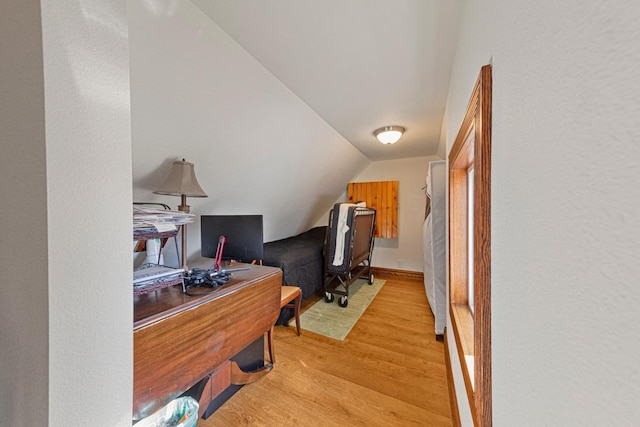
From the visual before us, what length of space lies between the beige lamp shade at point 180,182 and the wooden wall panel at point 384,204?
3038mm

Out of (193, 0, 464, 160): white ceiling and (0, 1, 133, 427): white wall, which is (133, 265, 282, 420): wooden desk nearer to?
(0, 1, 133, 427): white wall

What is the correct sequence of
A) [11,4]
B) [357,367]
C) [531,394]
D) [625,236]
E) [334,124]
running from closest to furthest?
[625,236]
[531,394]
[11,4]
[357,367]
[334,124]

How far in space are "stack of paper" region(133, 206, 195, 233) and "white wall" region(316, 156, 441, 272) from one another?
3.65 meters

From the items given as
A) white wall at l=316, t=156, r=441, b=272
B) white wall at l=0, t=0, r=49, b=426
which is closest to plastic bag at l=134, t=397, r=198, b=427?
white wall at l=0, t=0, r=49, b=426

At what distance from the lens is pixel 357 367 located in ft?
5.52

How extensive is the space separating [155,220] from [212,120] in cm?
102

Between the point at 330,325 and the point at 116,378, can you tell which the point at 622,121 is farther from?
the point at 330,325

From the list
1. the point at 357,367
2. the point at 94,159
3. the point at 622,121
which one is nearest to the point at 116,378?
the point at 94,159

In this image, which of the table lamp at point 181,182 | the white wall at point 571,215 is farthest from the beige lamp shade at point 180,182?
the white wall at point 571,215

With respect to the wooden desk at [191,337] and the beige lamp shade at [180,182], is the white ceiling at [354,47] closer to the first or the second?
the beige lamp shade at [180,182]

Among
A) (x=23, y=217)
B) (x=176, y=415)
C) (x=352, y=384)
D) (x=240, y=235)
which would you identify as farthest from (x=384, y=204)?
(x=23, y=217)

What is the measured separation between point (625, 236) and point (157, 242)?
5.55 feet

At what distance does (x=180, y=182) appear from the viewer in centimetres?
163

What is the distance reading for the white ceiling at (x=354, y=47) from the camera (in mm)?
1136
